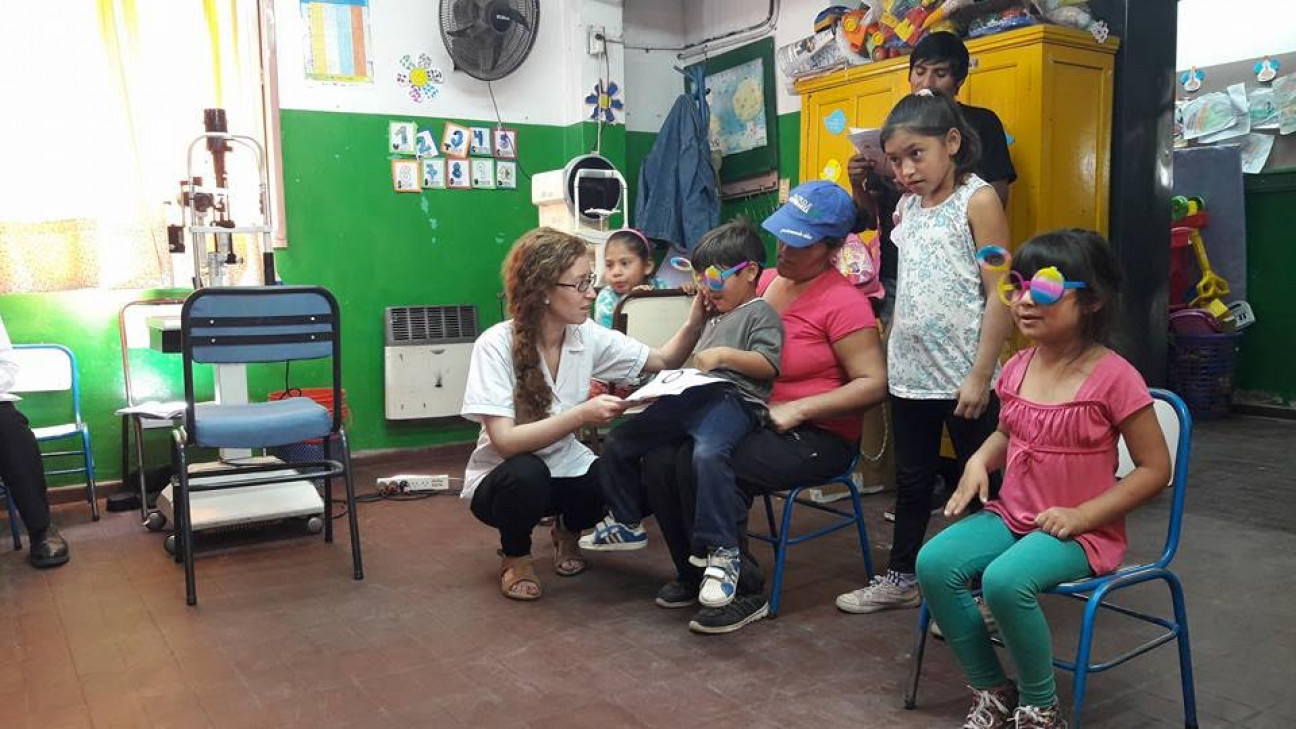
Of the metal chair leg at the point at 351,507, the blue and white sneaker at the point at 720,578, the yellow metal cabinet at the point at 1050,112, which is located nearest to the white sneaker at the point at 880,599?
the blue and white sneaker at the point at 720,578

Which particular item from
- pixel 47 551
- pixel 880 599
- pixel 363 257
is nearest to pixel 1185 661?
pixel 880 599

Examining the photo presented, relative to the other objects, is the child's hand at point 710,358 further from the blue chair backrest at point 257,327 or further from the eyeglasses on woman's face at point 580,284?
the blue chair backrest at point 257,327

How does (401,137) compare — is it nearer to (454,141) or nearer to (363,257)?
(454,141)

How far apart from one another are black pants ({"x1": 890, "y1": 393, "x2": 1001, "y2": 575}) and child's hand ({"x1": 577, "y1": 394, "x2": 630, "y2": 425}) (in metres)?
0.69

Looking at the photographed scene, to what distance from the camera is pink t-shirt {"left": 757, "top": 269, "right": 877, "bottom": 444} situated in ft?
8.20

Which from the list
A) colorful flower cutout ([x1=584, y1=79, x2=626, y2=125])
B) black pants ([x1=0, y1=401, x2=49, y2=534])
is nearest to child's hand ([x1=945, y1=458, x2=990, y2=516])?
black pants ([x1=0, y1=401, x2=49, y2=534])

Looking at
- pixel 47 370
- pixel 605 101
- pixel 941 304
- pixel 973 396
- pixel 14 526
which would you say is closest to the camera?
pixel 973 396

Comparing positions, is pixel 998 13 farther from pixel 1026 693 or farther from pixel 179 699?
pixel 179 699

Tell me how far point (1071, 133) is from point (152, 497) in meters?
3.92

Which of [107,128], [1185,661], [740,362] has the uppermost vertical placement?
[107,128]

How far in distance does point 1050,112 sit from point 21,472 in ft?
12.4

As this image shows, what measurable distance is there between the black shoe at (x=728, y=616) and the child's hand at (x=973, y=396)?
28.8 inches

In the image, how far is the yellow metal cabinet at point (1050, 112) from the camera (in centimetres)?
353

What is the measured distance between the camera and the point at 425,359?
4.95 meters
